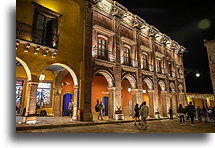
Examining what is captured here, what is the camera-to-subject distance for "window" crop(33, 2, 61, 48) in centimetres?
836

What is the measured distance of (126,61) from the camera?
13.9 metres

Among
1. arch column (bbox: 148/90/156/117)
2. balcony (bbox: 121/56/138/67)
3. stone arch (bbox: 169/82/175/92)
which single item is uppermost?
balcony (bbox: 121/56/138/67)

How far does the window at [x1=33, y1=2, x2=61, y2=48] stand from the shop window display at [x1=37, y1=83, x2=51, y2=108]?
477 centimetres

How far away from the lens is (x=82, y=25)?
420 inches

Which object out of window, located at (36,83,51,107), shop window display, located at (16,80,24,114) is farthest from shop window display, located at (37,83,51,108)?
shop window display, located at (16,80,24,114)

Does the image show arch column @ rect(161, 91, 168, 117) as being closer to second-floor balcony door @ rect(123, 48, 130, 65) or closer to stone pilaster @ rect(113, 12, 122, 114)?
second-floor balcony door @ rect(123, 48, 130, 65)

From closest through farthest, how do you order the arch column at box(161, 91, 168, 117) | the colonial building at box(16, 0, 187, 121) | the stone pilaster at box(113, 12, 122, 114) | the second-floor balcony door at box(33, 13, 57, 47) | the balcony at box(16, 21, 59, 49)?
1. the balcony at box(16, 21, 59, 49)
2. the colonial building at box(16, 0, 187, 121)
3. the second-floor balcony door at box(33, 13, 57, 47)
4. the stone pilaster at box(113, 12, 122, 114)
5. the arch column at box(161, 91, 168, 117)

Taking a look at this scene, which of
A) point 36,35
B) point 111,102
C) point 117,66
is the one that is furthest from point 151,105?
point 36,35

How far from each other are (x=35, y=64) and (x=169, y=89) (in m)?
15.7

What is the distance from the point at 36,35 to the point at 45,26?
3.32 feet

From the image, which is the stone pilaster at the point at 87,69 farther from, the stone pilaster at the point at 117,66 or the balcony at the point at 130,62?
the balcony at the point at 130,62

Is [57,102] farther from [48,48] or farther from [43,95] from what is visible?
[48,48]
